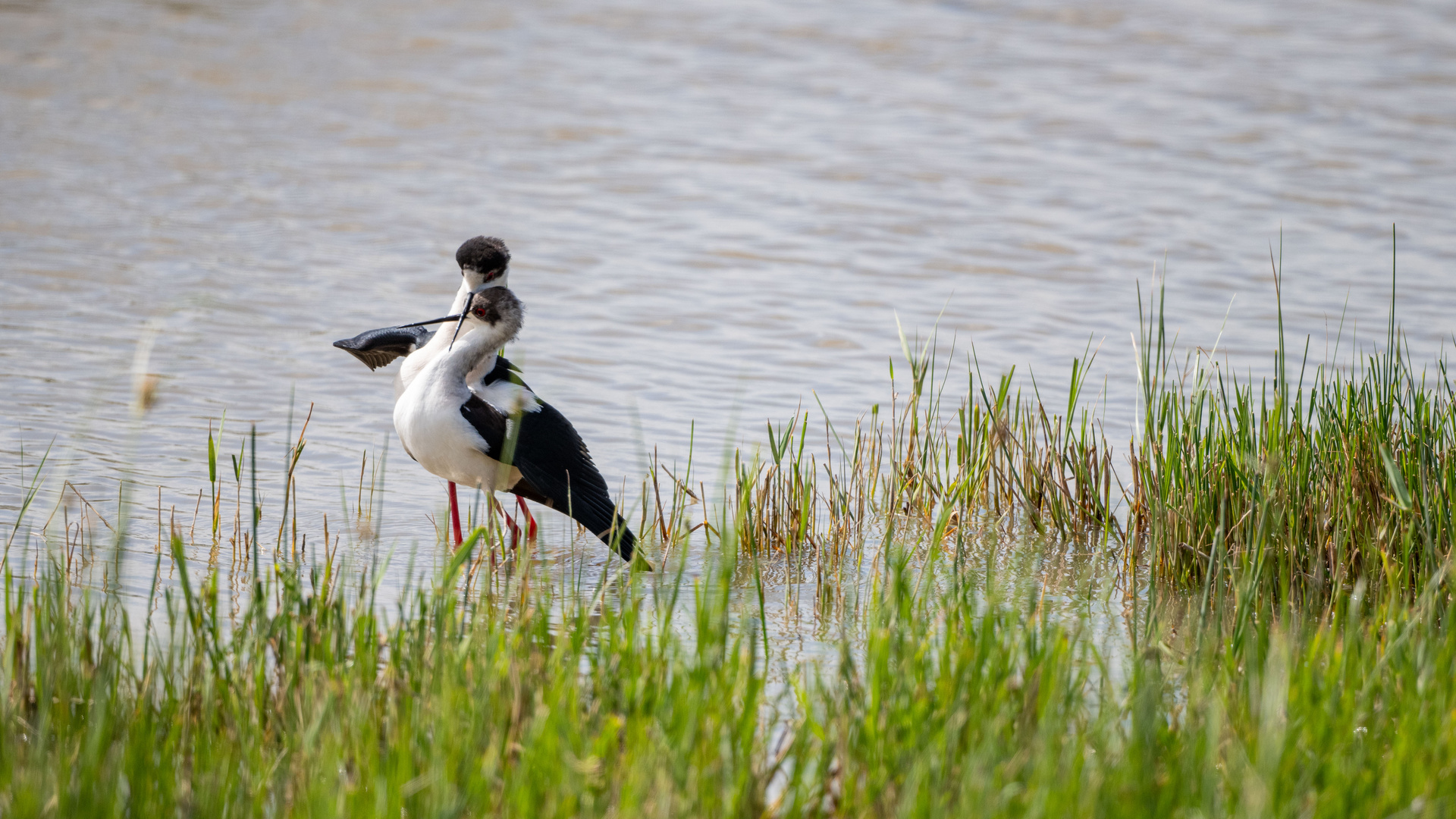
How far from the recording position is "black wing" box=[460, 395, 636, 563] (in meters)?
Answer: 5.70

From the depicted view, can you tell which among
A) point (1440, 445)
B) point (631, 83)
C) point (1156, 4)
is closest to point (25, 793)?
point (1440, 445)

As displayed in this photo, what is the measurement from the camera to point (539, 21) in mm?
19906

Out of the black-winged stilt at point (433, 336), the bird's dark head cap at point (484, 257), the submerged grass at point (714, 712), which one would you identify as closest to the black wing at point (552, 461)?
the black-winged stilt at point (433, 336)

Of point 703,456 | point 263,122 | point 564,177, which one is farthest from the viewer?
point 263,122

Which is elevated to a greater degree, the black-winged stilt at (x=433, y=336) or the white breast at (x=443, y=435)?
the black-winged stilt at (x=433, y=336)

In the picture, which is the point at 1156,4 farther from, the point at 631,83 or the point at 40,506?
the point at 40,506

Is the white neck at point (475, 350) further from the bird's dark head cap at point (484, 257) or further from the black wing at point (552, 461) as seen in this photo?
the bird's dark head cap at point (484, 257)

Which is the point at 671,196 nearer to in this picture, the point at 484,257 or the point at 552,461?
the point at 484,257

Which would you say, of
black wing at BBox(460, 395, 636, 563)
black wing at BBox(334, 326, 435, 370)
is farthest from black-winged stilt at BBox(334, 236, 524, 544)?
black wing at BBox(460, 395, 636, 563)

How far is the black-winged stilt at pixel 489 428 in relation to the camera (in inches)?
224

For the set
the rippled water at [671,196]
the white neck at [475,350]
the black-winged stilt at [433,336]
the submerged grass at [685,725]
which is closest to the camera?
the submerged grass at [685,725]

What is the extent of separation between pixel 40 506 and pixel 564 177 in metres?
8.41

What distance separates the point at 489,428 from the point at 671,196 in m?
8.17

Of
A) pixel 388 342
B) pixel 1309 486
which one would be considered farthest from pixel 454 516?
pixel 1309 486
